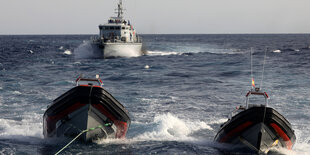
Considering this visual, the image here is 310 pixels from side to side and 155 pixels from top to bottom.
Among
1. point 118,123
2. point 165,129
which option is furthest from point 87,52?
point 118,123

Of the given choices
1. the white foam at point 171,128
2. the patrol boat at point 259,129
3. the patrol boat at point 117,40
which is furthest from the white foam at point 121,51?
the patrol boat at point 259,129

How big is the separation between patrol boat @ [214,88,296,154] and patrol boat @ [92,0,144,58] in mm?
39173

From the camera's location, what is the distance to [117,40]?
50656mm

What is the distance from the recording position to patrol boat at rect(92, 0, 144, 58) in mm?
49062

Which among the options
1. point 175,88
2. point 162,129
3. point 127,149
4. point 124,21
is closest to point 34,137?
point 127,149

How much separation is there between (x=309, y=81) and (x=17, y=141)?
2125cm

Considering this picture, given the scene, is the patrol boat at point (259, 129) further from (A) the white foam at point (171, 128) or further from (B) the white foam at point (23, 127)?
(B) the white foam at point (23, 127)

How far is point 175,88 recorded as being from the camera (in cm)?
2438

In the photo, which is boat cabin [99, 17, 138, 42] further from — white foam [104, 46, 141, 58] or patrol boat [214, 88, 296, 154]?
patrol boat [214, 88, 296, 154]

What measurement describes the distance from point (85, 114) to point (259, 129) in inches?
199

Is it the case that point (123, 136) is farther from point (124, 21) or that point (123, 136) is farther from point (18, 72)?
point (124, 21)

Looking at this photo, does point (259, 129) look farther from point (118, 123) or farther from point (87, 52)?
point (87, 52)

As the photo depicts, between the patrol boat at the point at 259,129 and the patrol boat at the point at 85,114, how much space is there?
3.46 meters

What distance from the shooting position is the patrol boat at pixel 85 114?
429 inches
